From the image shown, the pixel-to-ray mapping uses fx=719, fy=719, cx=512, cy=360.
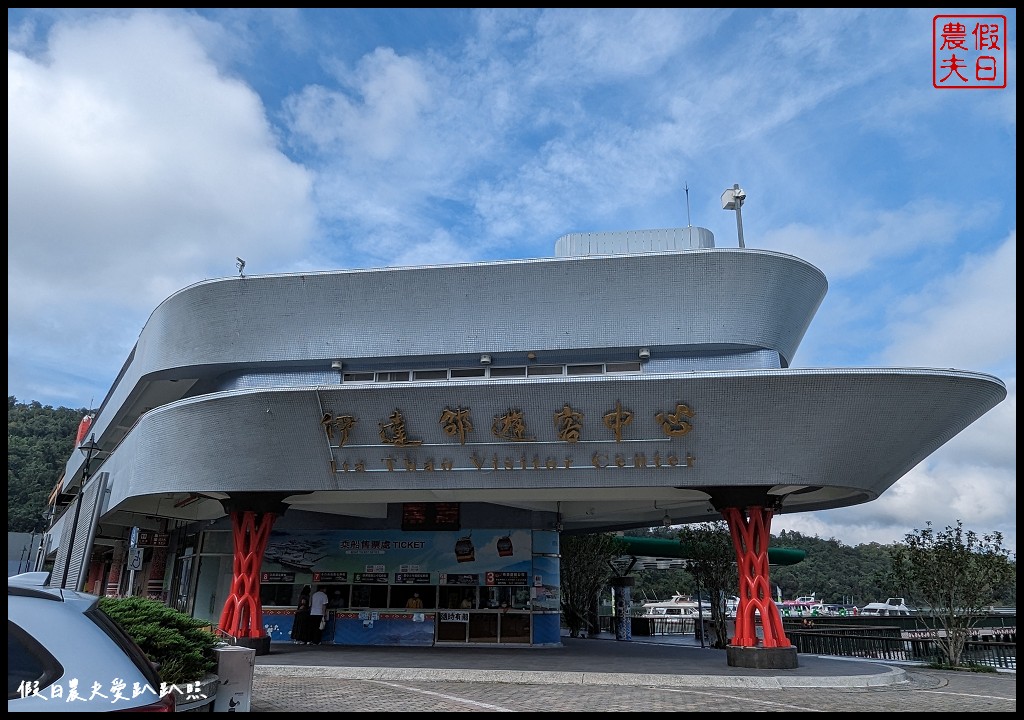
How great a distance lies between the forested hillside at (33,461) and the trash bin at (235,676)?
213 feet

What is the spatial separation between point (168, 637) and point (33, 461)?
256 ft

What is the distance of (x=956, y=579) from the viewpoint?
17297 mm

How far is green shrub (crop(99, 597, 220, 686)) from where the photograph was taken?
22.8ft

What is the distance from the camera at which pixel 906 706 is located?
1072 cm

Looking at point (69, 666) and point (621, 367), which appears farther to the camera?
point (621, 367)

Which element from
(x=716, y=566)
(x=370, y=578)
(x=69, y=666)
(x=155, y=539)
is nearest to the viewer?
(x=69, y=666)

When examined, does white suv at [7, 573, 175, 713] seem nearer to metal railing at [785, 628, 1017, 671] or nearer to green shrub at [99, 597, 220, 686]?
green shrub at [99, 597, 220, 686]

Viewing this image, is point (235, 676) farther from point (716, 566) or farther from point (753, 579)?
point (716, 566)

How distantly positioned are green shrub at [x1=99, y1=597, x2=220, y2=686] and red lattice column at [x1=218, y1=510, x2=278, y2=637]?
27.3 ft

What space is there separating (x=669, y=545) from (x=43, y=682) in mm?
28616

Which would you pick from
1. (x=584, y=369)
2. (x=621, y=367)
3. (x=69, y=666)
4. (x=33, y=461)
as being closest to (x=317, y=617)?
(x=584, y=369)

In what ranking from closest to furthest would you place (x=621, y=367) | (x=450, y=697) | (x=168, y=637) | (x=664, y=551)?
(x=168, y=637) < (x=450, y=697) < (x=621, y=367) < (x=664, y=551)

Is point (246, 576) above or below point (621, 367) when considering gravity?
below

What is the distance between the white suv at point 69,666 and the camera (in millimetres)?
3643
